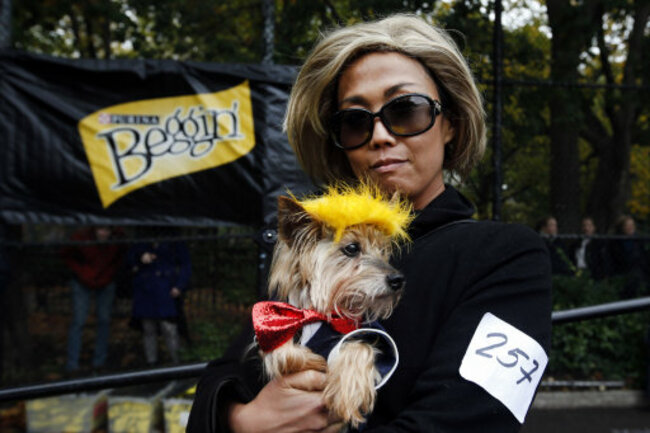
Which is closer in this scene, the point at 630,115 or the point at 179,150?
the point at 179,150

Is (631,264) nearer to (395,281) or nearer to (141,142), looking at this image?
(141,142)

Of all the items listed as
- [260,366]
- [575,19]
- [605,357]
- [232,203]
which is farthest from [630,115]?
[260,366]

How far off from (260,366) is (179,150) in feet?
12.8

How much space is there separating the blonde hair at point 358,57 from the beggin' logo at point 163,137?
10.7 feet

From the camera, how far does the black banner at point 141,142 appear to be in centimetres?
518

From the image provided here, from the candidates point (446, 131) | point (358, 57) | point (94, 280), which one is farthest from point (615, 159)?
point (358, 57)

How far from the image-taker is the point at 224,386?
1633 mm

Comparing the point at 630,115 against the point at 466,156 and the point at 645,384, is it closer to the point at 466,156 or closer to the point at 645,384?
the point at 645,384

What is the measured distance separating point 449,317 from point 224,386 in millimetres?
739

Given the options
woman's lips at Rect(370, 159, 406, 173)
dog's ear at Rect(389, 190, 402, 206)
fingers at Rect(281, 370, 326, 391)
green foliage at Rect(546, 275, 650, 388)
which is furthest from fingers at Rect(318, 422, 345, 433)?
green foliage at Rect(546, 275, 650, 388)

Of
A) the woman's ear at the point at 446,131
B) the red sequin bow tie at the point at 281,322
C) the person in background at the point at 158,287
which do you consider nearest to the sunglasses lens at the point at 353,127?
the woman's ear at the point at 446,131

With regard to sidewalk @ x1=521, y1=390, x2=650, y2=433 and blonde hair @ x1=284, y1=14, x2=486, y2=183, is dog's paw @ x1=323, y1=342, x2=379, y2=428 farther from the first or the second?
sidewalk @ x1=521, y1=390, x2=650, y2=433

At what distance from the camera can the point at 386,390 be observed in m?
1.44

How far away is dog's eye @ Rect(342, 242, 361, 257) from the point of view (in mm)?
1812
